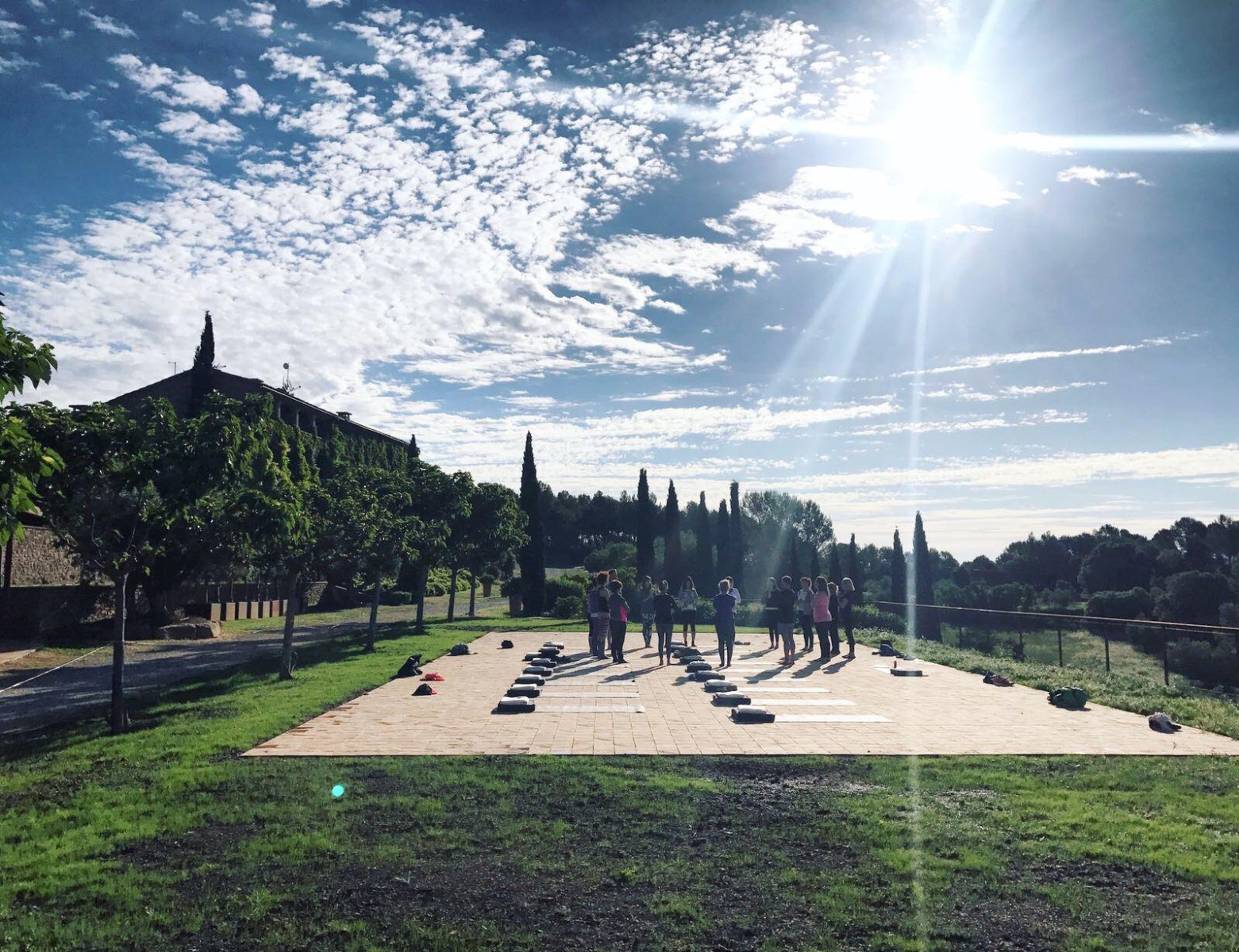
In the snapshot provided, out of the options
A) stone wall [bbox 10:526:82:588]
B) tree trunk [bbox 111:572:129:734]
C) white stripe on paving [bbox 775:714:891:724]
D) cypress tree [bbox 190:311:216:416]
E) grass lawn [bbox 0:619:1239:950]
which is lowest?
white stripe on paving [bbox 775:714:891:724]

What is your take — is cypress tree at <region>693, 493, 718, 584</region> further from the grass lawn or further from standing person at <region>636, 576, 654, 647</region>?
the grass lawn

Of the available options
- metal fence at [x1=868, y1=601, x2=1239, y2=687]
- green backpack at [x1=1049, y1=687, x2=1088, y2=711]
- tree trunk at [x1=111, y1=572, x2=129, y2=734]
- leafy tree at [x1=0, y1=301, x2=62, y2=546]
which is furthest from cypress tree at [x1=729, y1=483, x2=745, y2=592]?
leafy tree at [x1=0, y1=301, x2=62, y2=546]

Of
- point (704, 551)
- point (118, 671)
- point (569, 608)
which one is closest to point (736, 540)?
point (704, 551)

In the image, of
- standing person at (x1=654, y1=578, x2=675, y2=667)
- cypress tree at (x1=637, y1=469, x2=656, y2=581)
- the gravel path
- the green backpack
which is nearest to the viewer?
the green backpack

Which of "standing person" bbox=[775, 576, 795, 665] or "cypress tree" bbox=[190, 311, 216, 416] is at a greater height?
"cypress tree" bbox=[190, 311, 216, 416]

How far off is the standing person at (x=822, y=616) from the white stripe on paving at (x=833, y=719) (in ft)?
24.0

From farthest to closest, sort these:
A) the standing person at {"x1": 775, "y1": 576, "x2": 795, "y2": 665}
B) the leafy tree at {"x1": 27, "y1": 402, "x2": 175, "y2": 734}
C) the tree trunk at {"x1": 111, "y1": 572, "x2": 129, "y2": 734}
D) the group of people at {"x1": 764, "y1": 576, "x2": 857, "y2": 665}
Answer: the group of people at {"x1": 764, "y1": 576, "x2": 857, "y2": 665} < the standing person at {"x1": 775, "y1": 576, "x2": 795, "y2": 665} < the tree trunk at {"x1": 111, "y1": 572, "x2": 129, "y2": 734} < the leafy tree at {"x1": 27, "y1": 402, "x2": 175, "y2": 734}

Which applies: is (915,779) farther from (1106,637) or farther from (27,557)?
(27,557)

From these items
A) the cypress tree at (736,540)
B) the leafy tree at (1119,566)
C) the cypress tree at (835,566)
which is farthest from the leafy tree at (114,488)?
the leafy tree at (1119,566)

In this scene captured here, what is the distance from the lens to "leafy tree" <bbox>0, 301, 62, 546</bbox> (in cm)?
562

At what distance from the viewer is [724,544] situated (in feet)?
193

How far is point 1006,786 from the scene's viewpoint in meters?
7.91

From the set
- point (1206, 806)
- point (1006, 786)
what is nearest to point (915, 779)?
point (1006, 786)

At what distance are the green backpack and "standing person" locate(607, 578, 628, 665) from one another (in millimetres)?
8274
